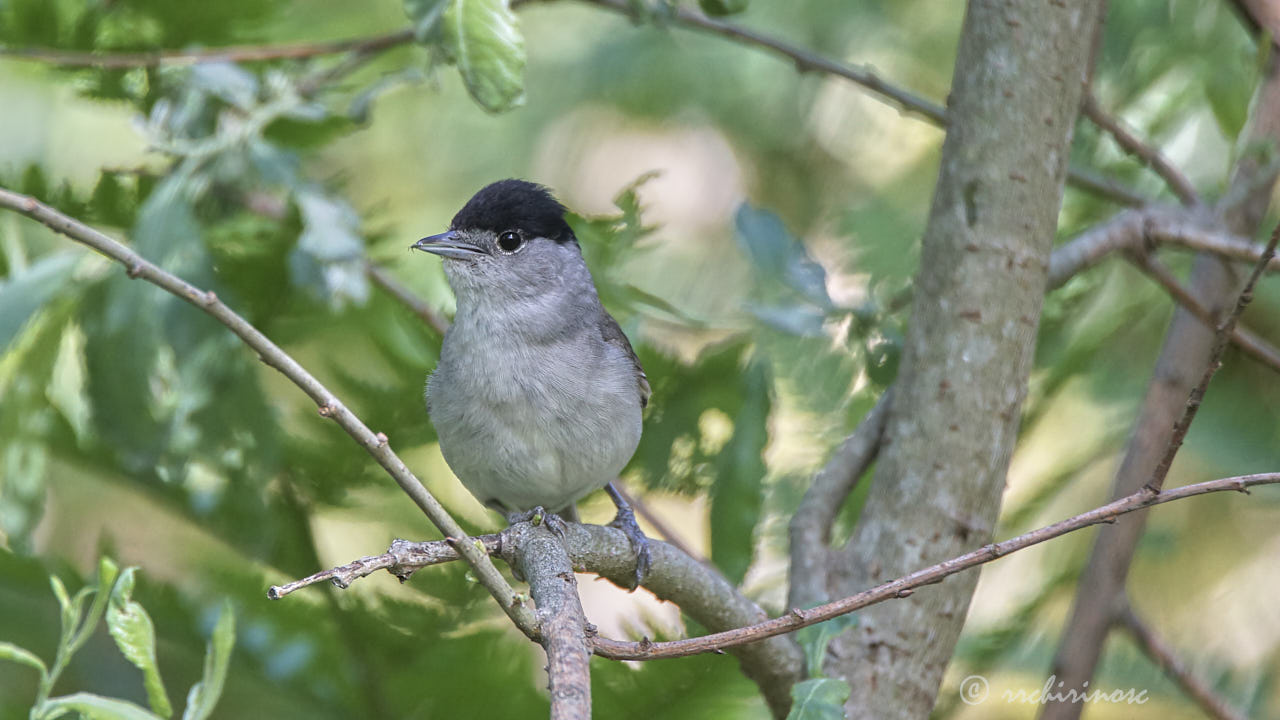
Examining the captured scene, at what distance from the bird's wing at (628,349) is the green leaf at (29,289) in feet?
4.04

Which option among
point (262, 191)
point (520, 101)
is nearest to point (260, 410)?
point (262, 191)

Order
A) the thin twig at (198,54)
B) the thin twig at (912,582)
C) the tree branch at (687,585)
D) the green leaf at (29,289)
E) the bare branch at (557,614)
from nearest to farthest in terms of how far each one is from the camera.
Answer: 1. the bare branch at (557,614)
2. the thin twig at (912,582)
3. the tree branch at (687,585)
4. the green leaf at (29,289)
5. the thin twig at (198,54)

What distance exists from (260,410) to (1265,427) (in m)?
2.49

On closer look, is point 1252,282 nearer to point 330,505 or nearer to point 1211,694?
point 1211,694

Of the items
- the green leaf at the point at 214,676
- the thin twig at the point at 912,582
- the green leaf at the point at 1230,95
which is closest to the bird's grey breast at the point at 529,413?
the green leaf at the point at 214,676

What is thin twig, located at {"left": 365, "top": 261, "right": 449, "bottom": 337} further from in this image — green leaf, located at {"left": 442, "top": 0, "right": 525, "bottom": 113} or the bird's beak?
green leaf, located at {"left": 442, "top": 0, "right": 525, "bottom": 113}

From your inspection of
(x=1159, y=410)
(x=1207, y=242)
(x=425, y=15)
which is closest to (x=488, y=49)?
Answer: (x=425, y=15)

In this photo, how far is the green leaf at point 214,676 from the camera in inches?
74.2

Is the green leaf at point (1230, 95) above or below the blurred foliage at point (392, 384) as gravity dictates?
above

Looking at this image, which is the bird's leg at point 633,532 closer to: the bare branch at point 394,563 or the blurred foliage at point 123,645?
the bare branch at point 394,563

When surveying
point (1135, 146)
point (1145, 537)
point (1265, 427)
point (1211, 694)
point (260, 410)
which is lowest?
point (260, 410)

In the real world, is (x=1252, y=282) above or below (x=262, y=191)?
above

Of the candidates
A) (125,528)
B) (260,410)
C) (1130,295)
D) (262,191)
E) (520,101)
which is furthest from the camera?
(125,528)

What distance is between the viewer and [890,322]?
286 cm
